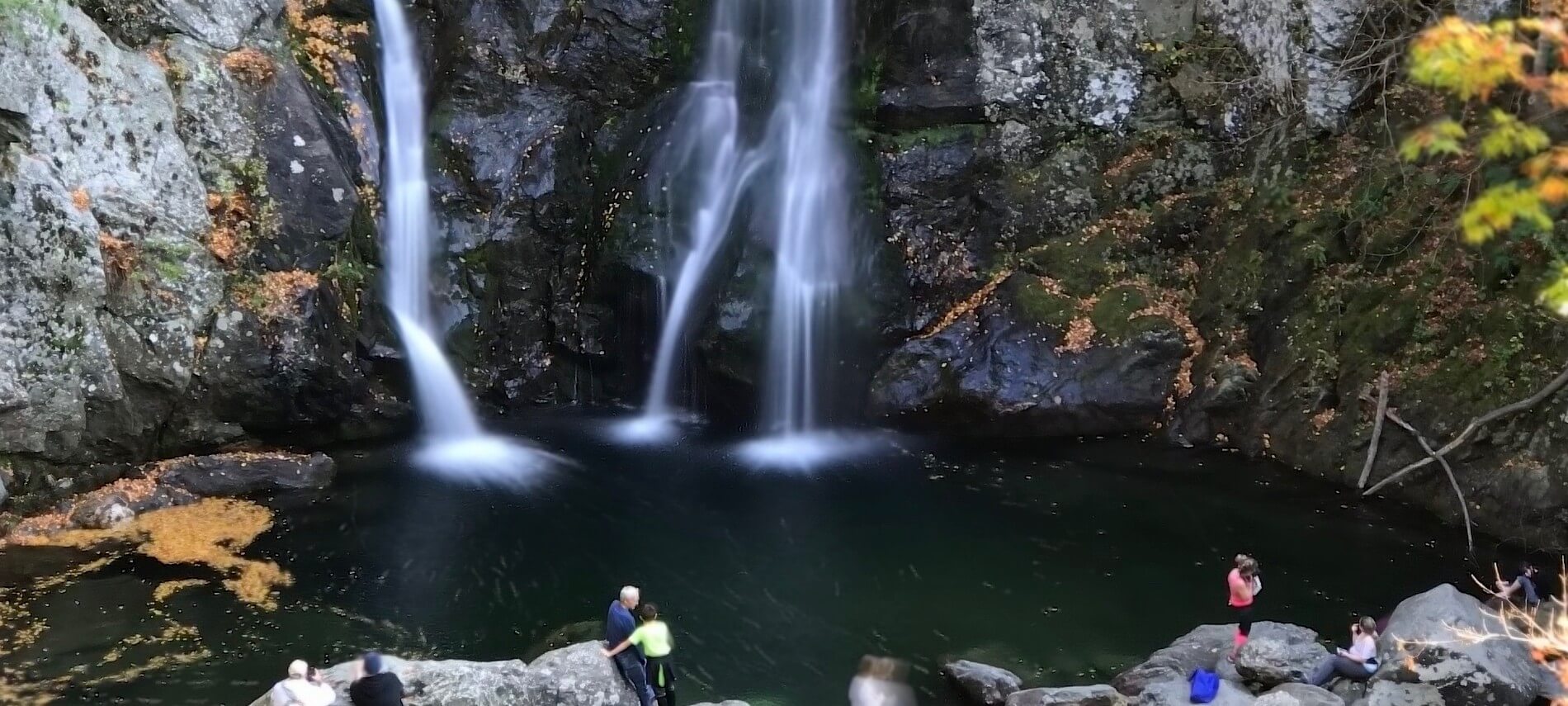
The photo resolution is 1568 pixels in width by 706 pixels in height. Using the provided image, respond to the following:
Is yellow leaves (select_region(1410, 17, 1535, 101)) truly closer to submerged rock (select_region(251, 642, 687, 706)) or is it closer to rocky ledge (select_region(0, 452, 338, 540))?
submerged rock (select_region(251, 642, 687, 706))

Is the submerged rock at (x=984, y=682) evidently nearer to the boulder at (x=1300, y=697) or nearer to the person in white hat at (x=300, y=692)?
the boulder at (x=1300, y=697)

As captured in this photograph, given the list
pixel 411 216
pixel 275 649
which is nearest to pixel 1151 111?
pixel 411 216

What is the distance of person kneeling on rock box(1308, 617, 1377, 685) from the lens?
749cm

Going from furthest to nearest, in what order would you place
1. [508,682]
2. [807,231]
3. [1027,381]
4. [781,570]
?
[807,231], [1027,381], [781,570], [508,682]

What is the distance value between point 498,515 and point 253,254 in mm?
5060

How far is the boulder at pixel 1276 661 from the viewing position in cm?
770

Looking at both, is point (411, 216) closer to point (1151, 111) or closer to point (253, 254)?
point (253, 254)

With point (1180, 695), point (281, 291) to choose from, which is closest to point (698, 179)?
point (281, 291)

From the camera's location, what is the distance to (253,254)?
1309 cm

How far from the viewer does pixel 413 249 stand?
51.6 feet

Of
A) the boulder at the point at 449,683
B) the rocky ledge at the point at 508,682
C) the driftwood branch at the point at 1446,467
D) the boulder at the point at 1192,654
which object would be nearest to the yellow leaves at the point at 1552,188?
the boulder at the point at 1192,654

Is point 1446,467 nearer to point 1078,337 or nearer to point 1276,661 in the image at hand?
point 1078,337

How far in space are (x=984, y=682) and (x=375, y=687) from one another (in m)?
4.79

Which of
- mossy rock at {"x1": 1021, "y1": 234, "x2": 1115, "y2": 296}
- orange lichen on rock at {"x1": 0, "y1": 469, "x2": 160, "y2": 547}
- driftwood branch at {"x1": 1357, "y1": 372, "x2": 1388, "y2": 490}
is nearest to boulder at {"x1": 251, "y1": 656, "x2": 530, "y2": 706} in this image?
orange lichen on rock at {"x1": 0, "y1": 469, "x2": 160, "y2": 547}
